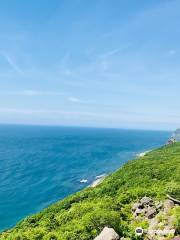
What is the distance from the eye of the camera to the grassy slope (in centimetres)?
2517

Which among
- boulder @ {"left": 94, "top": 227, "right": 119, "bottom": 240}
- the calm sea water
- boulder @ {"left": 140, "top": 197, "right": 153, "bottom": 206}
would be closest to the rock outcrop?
boulder @ {"left": 140, "top": 197, "right": 153, "bottom": 206}

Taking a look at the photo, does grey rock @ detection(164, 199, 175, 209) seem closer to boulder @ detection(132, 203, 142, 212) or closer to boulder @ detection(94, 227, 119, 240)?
boulder @ detection(132, 203, 142, 212)

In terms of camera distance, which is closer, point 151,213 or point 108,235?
point 108,235

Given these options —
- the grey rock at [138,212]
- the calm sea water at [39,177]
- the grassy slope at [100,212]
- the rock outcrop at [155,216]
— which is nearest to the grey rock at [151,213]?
the rock outcrop at [155,216]

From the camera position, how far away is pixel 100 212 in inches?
1048

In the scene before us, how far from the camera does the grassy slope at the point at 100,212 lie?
25.2 metres

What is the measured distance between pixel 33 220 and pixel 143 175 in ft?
60.2

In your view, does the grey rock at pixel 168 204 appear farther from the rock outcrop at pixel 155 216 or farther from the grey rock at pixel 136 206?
the grey rock at pixel 136 206

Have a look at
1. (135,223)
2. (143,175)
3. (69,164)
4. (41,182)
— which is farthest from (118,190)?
(69,164)

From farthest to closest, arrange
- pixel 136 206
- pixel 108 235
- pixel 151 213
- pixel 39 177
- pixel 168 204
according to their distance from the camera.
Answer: pixel 39 177 → pixel 136 206 → pixel 168 204 → pixel 151 213 → pixel 108 235


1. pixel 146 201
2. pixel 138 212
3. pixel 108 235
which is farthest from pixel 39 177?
pixel 108 235

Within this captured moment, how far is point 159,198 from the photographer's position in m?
33.2

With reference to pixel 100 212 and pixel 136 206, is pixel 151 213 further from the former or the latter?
pixel 100 212

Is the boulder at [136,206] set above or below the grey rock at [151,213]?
below
